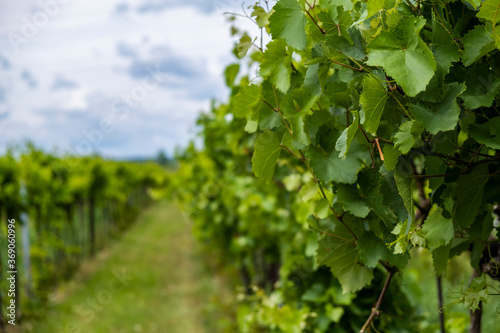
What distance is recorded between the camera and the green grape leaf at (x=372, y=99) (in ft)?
3.01

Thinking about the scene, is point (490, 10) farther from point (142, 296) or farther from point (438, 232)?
point (142, 296)

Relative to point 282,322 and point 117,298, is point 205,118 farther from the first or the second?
point 117,298

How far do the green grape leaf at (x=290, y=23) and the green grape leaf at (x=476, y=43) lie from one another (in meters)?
0.39

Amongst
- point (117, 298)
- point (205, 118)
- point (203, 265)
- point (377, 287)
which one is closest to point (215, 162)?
point (205, 118)

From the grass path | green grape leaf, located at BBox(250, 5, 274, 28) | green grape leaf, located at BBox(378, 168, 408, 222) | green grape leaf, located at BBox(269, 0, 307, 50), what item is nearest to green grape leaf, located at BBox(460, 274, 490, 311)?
green grape leaf, located at BBox(378, 168, 408, 222)

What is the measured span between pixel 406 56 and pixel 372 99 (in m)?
0.11

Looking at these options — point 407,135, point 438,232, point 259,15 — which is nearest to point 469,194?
point 438,232

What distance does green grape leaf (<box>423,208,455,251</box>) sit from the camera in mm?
1101

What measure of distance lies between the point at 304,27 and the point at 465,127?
0.50 meters

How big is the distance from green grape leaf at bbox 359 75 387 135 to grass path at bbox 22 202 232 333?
5.16 meters

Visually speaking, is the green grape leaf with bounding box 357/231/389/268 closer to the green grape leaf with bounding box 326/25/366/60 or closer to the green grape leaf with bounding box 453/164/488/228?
the green grape leaf with bounding box 453/164/488/228

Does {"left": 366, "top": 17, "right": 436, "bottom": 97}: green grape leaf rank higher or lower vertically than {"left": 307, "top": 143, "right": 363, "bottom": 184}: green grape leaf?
higher

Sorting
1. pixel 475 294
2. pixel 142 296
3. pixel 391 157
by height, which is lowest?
pixel 142 296

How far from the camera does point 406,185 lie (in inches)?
39.6
